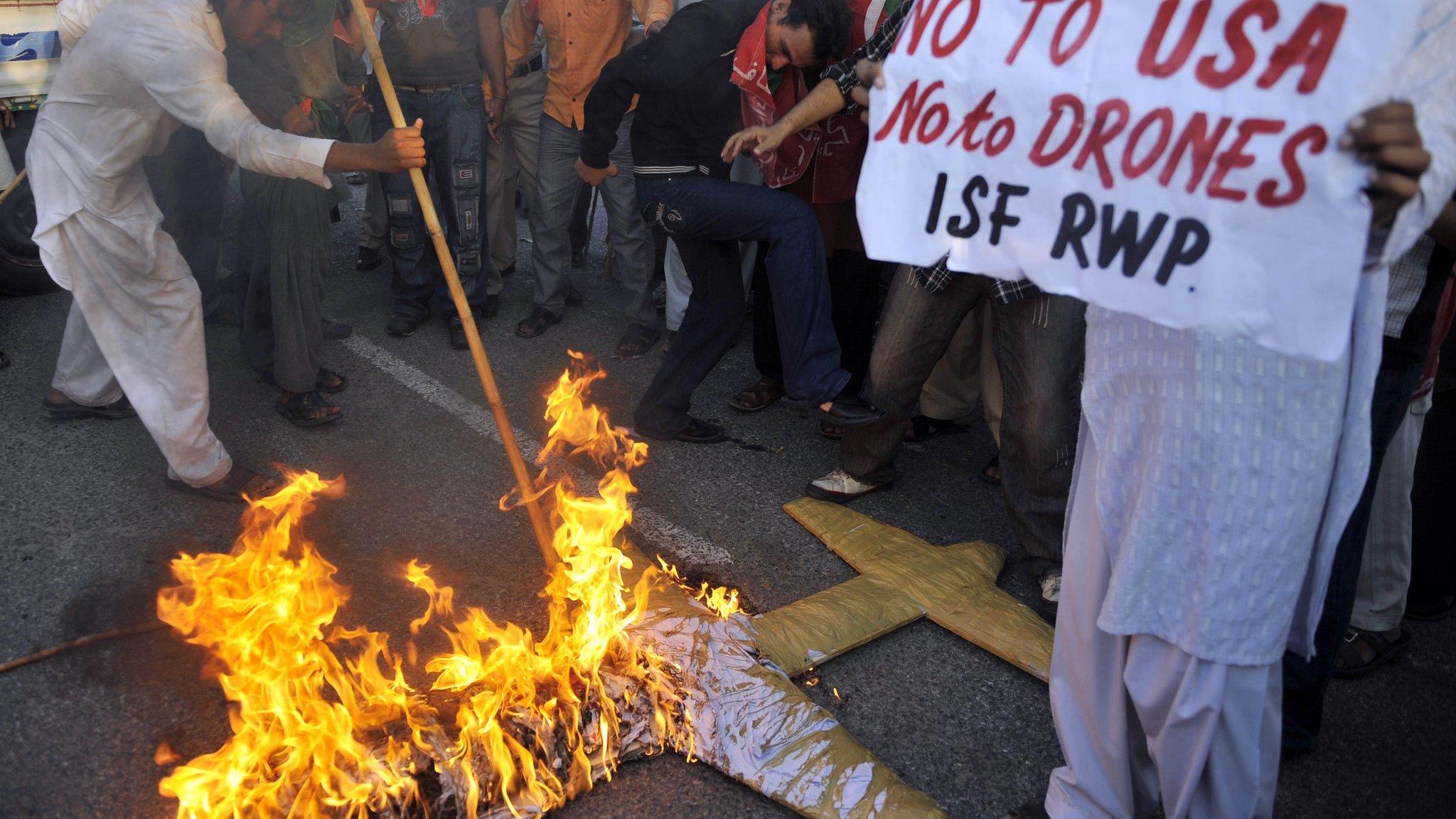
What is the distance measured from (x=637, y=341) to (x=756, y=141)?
199 centimetres

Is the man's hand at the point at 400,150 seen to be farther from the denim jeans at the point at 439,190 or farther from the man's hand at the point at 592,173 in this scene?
the denim jeans at the point at 439,190

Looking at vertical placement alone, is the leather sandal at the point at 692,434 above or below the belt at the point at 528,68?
below

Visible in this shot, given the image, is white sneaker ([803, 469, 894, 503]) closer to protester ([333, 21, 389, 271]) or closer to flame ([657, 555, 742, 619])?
flame ([657, 555, 742, 619])

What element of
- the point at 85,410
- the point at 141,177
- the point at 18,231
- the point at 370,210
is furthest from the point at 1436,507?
the point at 18,231

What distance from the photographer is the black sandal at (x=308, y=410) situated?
15.1 feet

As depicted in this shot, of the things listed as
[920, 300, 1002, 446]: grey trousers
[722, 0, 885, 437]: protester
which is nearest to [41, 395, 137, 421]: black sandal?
[722, 0, 885, 437]: protester

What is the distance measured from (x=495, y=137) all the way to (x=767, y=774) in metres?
4.48

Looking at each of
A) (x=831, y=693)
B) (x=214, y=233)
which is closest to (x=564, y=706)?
(x=831, y=693)

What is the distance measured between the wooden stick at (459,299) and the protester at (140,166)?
5.4 inches

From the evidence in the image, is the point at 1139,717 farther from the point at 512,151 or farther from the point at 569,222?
the point at 512,151

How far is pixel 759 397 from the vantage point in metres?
5.04

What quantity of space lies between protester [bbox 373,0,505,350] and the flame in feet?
8.49

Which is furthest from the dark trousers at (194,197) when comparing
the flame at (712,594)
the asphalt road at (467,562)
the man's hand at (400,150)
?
the flame at (712,594)

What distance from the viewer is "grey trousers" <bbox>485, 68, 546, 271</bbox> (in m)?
5.88
